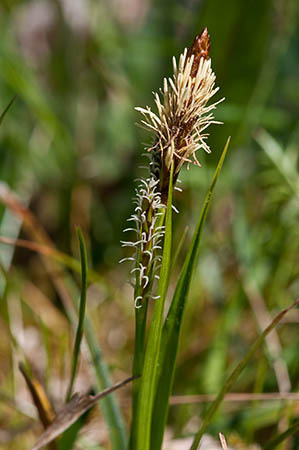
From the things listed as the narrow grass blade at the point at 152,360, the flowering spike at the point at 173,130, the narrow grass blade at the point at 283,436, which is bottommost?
the narrow grass blade at the point at 283,436

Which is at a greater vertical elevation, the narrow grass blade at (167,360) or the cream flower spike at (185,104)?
the cream flower spike at (185,104)

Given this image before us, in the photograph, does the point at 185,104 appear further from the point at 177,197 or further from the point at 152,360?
the point at 177,197

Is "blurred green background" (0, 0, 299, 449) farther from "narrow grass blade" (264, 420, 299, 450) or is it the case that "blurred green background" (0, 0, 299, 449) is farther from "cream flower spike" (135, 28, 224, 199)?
"cream flower spike" (135, 28, 224, 199)

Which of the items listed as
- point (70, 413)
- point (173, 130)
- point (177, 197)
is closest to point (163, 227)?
point (173, 130)

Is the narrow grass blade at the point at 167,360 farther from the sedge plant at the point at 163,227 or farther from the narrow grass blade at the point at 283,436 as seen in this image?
the narrow grass blade at the point at 283,436

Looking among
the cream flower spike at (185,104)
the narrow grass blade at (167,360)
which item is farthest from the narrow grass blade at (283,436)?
the cream flower spike at (185,104)

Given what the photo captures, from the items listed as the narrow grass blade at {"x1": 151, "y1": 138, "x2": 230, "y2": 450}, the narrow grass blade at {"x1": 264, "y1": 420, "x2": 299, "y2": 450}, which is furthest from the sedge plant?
the narrow grass blade at {"x1": 264, "y1": 420, "x2": 299, "y2": 450}

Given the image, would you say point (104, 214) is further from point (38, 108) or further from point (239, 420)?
point (239, 420)
